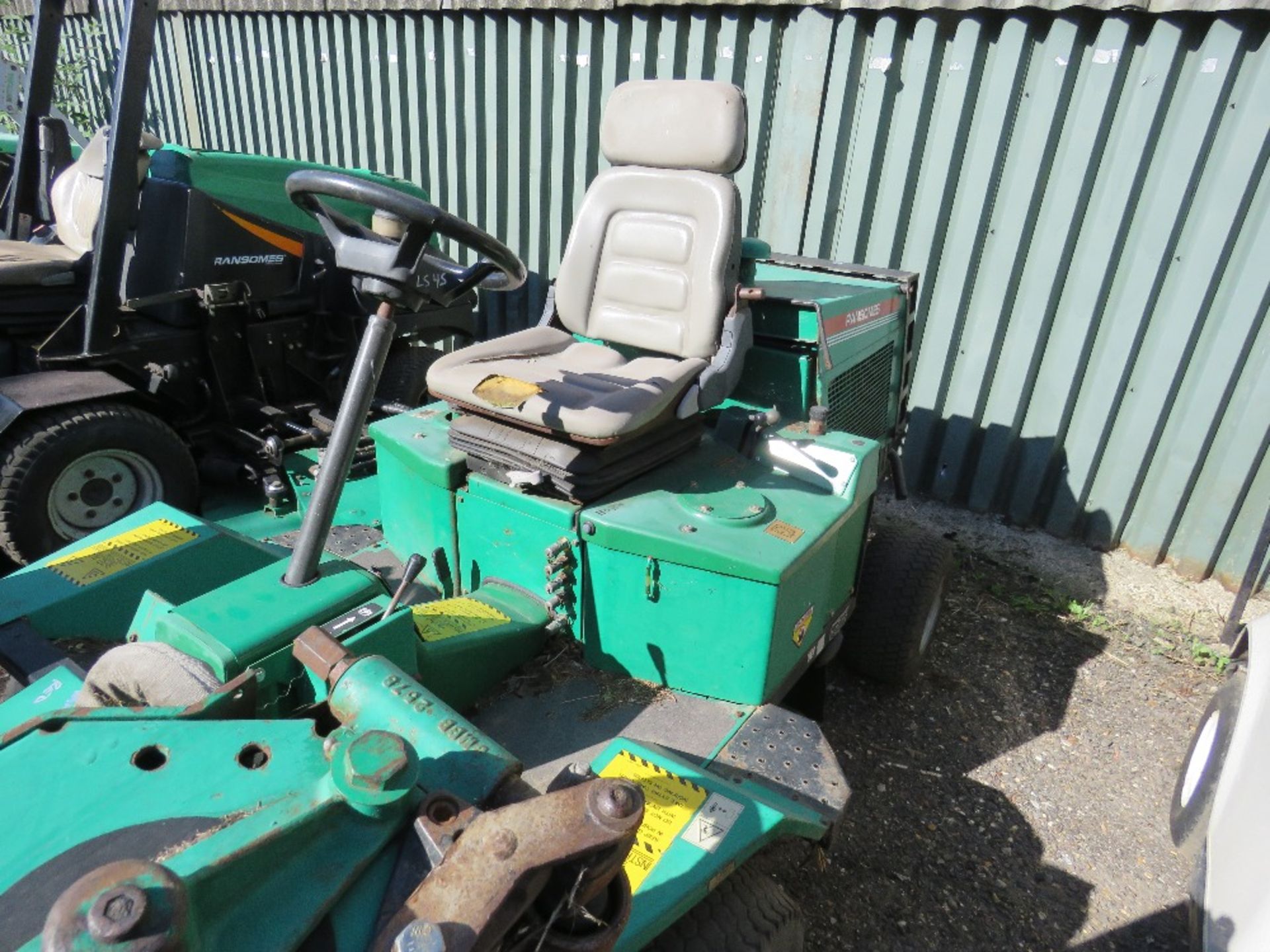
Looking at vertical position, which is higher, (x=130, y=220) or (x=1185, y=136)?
(x=1185, y=136)

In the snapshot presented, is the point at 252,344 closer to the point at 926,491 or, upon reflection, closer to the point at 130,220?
the point at 130,220

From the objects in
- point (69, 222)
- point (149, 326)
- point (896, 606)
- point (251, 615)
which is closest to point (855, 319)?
point (896, 606)

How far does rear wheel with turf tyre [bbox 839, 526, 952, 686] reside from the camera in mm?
2814

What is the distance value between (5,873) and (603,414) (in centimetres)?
142

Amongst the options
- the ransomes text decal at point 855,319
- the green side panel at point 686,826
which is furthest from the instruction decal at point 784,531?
the ransomes text decal at point 855,319

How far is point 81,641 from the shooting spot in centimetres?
209

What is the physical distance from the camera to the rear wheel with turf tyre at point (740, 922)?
1.54 metres

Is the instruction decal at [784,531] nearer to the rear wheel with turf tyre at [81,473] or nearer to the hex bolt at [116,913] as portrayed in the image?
the hex bolt at [116,913]

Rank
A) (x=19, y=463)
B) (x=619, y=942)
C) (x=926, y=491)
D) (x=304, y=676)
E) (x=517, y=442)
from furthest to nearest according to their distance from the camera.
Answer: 1. (x=926, y=491)
2. (x=19, y=463)
3. (x=517, y=442)
4. (x=304, y=676)
5. (x=619, y=942)

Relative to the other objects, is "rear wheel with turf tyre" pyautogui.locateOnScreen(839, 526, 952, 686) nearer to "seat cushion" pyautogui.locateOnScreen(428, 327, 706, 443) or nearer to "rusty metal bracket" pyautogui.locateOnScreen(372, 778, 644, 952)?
"seat cushion" pyautogui.locateOnScreen(428, 327, 706, 443)

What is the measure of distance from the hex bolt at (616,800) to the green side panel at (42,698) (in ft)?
3.40

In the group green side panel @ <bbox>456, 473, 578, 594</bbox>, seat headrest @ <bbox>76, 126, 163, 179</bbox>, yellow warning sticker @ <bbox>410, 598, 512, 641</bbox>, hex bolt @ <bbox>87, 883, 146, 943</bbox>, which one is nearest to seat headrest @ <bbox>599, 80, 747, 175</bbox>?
green side panel @ <bbox>456, 473, 578, 594</bbox>

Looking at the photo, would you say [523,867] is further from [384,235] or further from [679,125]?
[679,125]

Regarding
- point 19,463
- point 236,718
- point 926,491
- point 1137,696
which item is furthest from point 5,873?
point 926,491
